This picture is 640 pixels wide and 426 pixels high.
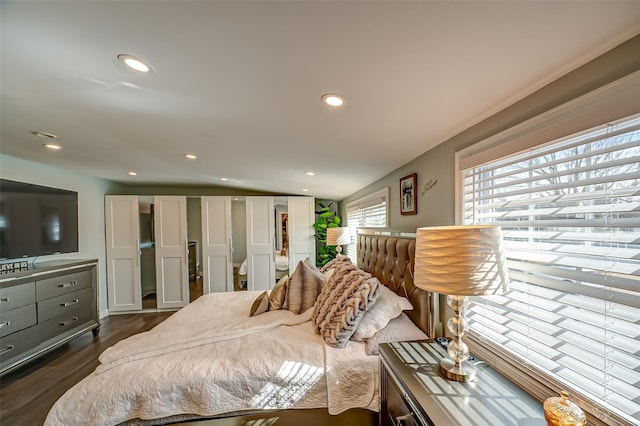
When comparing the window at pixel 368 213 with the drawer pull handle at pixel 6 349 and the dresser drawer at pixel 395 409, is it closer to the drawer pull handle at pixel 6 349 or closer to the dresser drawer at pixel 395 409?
the dresser drawer at pixel 395 409

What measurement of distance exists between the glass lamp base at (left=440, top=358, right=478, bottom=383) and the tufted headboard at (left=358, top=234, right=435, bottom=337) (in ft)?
1.59

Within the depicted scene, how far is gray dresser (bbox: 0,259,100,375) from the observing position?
239 centimetres

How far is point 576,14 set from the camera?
27.4 inches

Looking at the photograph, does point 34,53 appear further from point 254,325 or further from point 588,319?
point 588,319

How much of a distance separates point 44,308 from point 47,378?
722mm

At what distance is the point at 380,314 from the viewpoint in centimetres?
175

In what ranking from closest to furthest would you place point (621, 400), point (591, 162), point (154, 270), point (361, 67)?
point (621, 400)
point (591, 162)
point (361, 67)
point (154, 270)

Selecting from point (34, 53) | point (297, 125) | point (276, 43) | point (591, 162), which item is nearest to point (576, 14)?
point (591, 162)

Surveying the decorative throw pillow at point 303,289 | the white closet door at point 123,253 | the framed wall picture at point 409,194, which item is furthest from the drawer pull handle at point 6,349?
the framed wall picture at point 409,194

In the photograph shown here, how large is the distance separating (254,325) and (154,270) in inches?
140

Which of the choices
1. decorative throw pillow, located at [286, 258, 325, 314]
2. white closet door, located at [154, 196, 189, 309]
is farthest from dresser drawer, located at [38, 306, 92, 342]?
decorative throw pillow, located at [286, 258, 325, 314]

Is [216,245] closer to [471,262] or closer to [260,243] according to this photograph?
[260,243]

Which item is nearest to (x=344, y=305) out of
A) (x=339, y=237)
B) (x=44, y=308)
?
(x=339, y=237)

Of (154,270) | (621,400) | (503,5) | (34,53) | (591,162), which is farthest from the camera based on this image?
(154,270)
